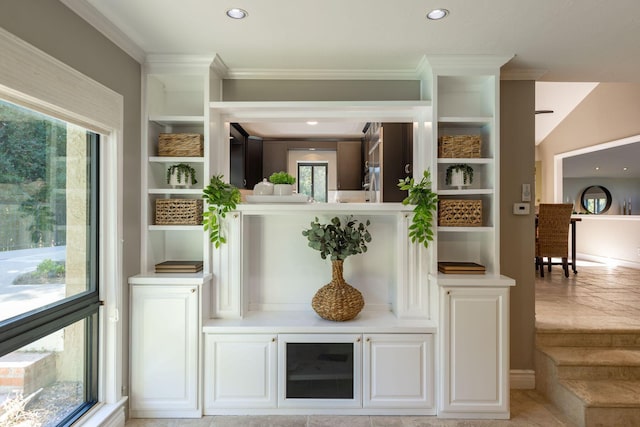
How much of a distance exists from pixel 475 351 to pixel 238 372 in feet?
5.21

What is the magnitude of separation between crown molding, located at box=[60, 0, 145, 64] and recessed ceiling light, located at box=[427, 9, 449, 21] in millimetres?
1807

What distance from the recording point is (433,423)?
90.6 inches

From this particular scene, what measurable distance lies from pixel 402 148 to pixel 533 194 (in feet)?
3.61

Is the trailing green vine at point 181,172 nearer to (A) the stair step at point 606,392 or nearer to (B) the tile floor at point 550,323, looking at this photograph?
(B) the tile floor at point 550,323

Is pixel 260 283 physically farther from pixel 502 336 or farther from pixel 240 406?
pixel 502 336

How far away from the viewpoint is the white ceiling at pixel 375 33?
1.85m

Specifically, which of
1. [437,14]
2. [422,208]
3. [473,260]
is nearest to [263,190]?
[422,208]

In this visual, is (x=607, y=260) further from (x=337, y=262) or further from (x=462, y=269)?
(x=337, y=262)

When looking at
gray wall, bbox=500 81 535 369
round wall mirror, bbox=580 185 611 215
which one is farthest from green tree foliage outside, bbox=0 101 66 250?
round wall mirror, bbox=580 185 611 215

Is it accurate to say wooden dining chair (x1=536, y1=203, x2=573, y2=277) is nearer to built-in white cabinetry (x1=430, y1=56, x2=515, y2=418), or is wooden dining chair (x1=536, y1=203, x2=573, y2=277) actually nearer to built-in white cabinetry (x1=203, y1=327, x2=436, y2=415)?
built-in white cabinetry (x1=430, y1=56, x2=515, y2=418)

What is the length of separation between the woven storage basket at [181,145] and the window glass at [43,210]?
47cm

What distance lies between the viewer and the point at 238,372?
238cm

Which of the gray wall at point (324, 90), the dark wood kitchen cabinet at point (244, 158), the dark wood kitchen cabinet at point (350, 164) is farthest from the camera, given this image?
the dark wood kitchen cabinet at point (350, 164)

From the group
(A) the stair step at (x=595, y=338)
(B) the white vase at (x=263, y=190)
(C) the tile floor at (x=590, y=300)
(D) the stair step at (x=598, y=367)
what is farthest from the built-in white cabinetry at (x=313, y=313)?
(C) the tile floor at (x=590, y=300)
